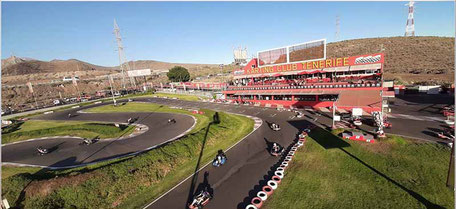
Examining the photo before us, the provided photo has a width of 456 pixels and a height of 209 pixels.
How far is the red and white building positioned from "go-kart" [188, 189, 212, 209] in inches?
1104

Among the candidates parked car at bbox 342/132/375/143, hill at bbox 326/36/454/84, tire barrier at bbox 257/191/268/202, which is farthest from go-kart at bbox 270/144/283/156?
hill at bbox 326/36/454/84

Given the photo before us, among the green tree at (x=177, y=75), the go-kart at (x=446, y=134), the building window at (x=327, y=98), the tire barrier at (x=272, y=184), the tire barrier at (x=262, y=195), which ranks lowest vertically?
the tire barrier at (x=262, y=195)

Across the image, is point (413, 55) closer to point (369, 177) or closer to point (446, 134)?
point (446, 134)

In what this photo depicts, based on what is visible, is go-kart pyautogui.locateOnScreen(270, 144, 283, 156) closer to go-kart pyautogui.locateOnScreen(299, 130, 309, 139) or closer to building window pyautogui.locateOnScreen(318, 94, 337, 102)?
go-kart pyautogui.locateOnScreen(299, 130, 309, 139)

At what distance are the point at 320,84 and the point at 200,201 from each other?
134 ft

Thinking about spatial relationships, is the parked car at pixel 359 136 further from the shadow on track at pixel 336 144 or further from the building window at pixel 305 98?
the building window at pixel 305 98

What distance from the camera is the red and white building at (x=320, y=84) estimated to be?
40.9m

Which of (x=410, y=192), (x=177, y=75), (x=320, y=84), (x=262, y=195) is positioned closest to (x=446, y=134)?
(x=410, y=192)

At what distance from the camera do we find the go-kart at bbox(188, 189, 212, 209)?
16.0m

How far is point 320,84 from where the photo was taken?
46.7m

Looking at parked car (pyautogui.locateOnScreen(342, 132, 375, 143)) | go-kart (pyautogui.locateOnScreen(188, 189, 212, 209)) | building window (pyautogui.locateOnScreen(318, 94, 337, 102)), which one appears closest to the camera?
go-kart (pyautogui.locateOnScreen(188, 189, 212, 209))

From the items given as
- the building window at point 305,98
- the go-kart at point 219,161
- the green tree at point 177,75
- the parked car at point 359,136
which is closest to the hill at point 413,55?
the building window at point 305,98

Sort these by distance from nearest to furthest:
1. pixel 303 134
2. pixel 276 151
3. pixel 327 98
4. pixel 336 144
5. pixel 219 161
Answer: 1. pixel 219 161
2. pixel 276 151
3. pixel 336 144
4. pixel 303 134
5. pixel 327 98

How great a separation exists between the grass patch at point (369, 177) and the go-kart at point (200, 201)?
488 centimetres
